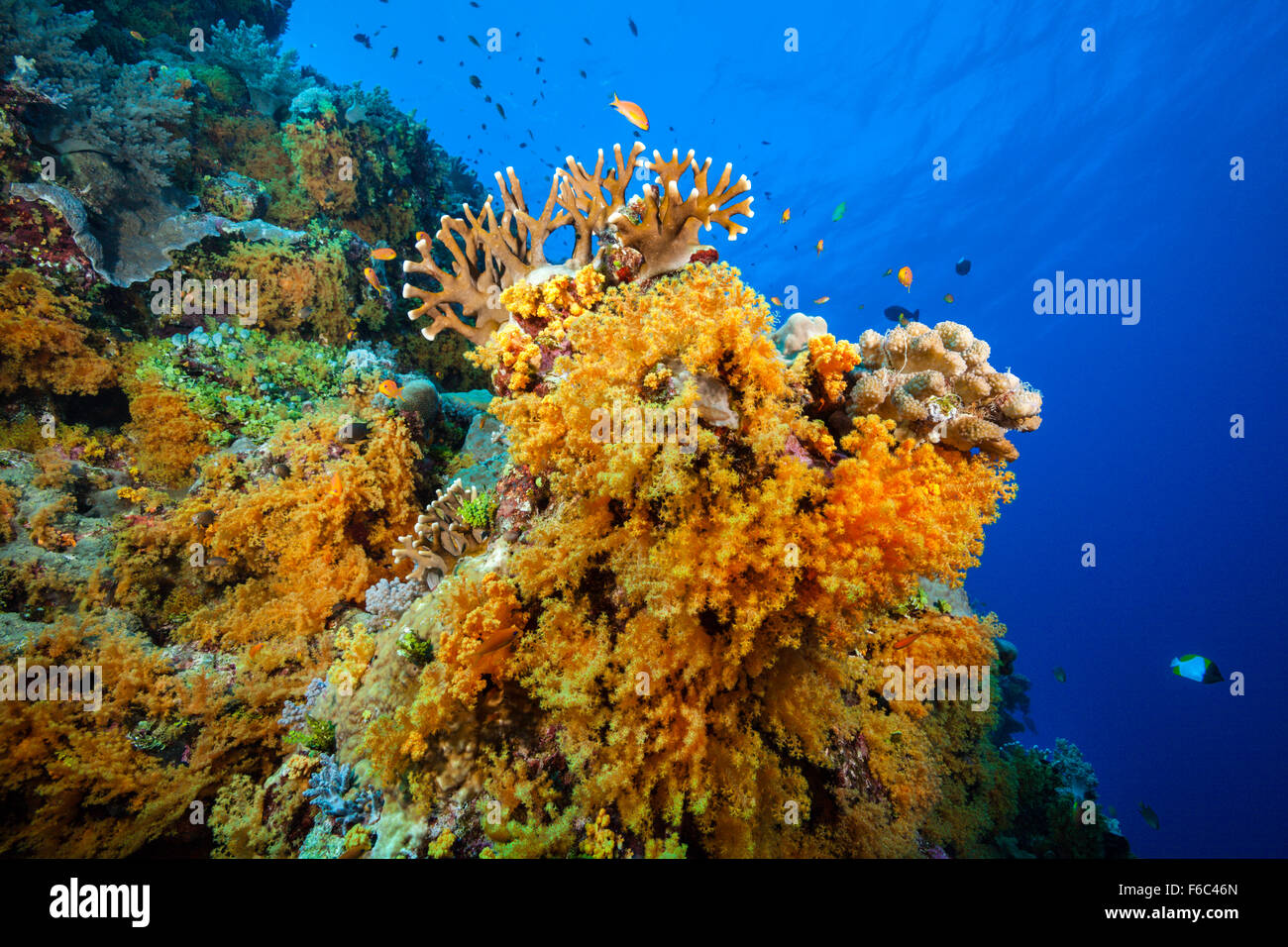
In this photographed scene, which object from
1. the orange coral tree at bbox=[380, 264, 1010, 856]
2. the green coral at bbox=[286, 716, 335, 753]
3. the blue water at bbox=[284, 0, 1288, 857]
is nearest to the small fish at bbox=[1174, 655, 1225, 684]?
the orange coral tree at bbox=[380, 264, 1010, 856]

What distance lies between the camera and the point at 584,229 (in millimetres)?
4883

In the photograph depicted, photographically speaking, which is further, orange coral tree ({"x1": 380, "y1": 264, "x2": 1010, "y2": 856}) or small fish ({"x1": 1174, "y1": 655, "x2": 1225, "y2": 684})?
small fish ({"x1": 1174, "y1": 655, "x2": 1225, "y2": 684})

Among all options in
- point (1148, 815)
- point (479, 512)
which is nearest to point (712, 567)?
point (479, 512)

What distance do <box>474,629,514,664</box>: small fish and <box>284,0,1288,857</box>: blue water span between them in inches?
615

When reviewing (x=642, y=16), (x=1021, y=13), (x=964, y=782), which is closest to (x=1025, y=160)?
(x=1021, y=13)

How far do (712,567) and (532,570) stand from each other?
1.25 metres

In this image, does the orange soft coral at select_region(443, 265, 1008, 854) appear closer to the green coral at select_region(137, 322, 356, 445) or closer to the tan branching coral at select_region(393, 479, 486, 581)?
the tan branching coral at select_region(393, 479, 486, 581)

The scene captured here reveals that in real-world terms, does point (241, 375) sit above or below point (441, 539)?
above

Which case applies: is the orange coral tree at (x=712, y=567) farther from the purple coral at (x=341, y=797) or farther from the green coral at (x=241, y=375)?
the green coral at (x=241, y=375)

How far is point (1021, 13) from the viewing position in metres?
27.5

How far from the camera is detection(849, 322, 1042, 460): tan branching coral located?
298 cm

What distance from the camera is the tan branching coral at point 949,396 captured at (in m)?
2.98

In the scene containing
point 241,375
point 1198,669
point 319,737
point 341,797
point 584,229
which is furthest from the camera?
point 1198,669

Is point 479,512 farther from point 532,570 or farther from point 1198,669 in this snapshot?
point 1198,669
